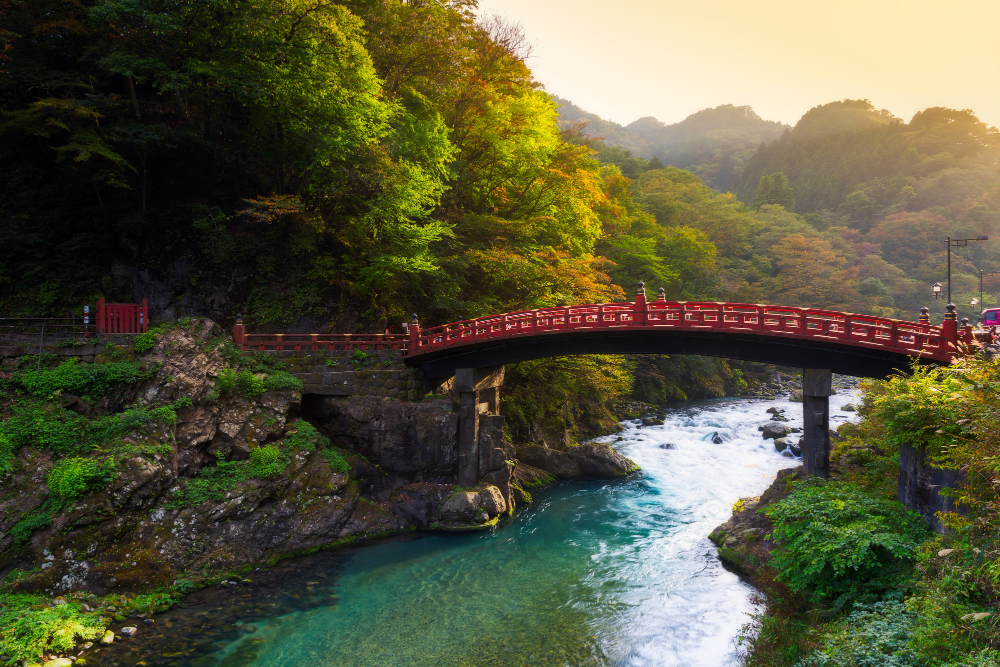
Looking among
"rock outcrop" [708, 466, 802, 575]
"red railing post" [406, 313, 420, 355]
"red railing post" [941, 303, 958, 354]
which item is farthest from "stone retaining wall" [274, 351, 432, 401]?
"red railing post" [941, 303, 958, 354]

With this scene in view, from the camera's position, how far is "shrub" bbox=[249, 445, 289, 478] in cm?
1600

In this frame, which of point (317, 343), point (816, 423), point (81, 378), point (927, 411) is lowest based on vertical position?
point (816, 423)

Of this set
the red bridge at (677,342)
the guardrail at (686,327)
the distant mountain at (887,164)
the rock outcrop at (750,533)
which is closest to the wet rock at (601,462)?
the red bridge at (677,342)

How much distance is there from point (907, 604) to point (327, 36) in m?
22.2

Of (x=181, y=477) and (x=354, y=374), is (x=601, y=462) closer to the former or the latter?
(x=354, y=374)

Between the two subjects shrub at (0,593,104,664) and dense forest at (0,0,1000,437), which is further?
dense forest at (0,0,1000,437)

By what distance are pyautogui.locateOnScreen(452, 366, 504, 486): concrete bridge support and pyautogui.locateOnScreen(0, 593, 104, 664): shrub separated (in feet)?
36.3

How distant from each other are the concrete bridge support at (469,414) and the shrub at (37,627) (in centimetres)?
1106

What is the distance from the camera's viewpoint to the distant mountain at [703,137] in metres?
109

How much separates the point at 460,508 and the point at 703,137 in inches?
5459

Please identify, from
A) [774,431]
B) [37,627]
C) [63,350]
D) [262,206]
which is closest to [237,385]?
[63,350]

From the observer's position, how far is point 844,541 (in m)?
10.1

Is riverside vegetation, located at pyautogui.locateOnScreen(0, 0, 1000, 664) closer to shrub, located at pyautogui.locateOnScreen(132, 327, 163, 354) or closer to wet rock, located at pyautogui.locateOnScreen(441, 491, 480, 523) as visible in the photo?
shrub, located at pyautogui.locateOnScreen(132, 327, 163, 354)

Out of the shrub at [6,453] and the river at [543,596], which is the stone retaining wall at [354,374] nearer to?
the river at [543,596]
